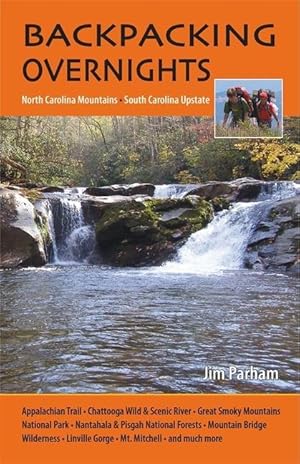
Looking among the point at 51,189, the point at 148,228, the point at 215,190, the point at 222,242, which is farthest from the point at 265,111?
the point at 51,189

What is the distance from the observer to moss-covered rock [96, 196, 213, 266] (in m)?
13.0

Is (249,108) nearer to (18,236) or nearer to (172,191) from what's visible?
(18,236)

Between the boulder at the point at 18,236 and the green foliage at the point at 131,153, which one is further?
the boulder at the point at 18,236

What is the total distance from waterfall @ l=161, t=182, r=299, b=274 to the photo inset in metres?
7.02

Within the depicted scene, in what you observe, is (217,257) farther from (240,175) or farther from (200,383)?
(200,383)

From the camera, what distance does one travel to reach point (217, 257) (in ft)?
40.8

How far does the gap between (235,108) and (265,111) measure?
10.0 inches

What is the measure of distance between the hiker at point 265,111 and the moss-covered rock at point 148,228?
851 centimetres

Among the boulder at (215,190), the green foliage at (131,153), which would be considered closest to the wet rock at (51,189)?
the green foliage at (131,153)

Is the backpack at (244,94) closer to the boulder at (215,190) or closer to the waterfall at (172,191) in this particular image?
the boulder at (215,190)

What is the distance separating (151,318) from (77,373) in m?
2.19

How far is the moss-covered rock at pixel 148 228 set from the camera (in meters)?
13.0

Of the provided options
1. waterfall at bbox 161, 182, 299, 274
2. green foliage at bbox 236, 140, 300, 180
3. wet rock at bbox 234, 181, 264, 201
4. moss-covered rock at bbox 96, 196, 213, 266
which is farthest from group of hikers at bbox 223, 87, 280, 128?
wet rock at bbox 234, 181, 264, 201

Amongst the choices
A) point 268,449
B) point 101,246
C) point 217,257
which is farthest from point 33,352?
point 101,246
